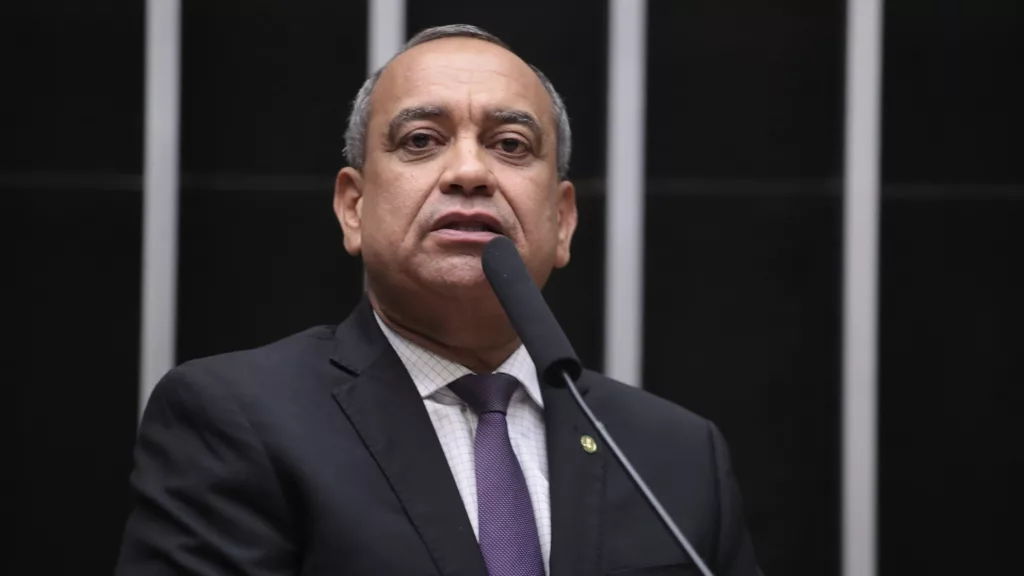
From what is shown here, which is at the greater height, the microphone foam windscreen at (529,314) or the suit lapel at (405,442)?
the microphone foam windscreen at (529,314)

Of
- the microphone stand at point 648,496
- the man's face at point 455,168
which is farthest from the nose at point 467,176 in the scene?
the microphone stand at point 648,496

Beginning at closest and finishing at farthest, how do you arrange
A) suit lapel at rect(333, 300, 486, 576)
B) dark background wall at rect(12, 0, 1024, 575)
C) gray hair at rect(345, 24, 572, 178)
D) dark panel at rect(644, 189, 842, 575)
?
suit lapel at rect(333, 300, 486, 576)
gray hair at rect(345, 24, 572, 178)
dark background wall at rect(12, 0, 1024, 575)
dark panel at rect(644, 189, 842, 575)

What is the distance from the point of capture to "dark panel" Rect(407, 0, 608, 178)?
473cm

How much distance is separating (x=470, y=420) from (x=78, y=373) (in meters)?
3.02

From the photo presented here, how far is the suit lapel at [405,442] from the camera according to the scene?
5.69 ft

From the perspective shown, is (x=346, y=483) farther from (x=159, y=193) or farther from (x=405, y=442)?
(x=159, y=193)

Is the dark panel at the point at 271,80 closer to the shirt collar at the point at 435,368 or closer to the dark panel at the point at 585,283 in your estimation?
the dark panel at the point at 585,283

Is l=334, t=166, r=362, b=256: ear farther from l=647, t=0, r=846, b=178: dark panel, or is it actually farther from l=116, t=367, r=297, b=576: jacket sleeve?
l=647, t=0, r=846, b=178: dark panel

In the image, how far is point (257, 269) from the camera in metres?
4.69

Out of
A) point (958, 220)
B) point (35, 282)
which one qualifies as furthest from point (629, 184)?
point (35, 282)

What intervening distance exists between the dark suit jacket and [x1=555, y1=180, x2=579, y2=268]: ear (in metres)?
0.27

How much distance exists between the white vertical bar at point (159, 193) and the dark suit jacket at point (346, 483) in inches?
102

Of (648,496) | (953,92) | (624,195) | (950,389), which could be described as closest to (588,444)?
(648,496)

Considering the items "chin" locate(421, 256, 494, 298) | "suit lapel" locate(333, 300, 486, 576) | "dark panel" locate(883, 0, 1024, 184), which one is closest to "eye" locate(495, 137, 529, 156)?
"chin" locate(421, 256, 494, 298)
